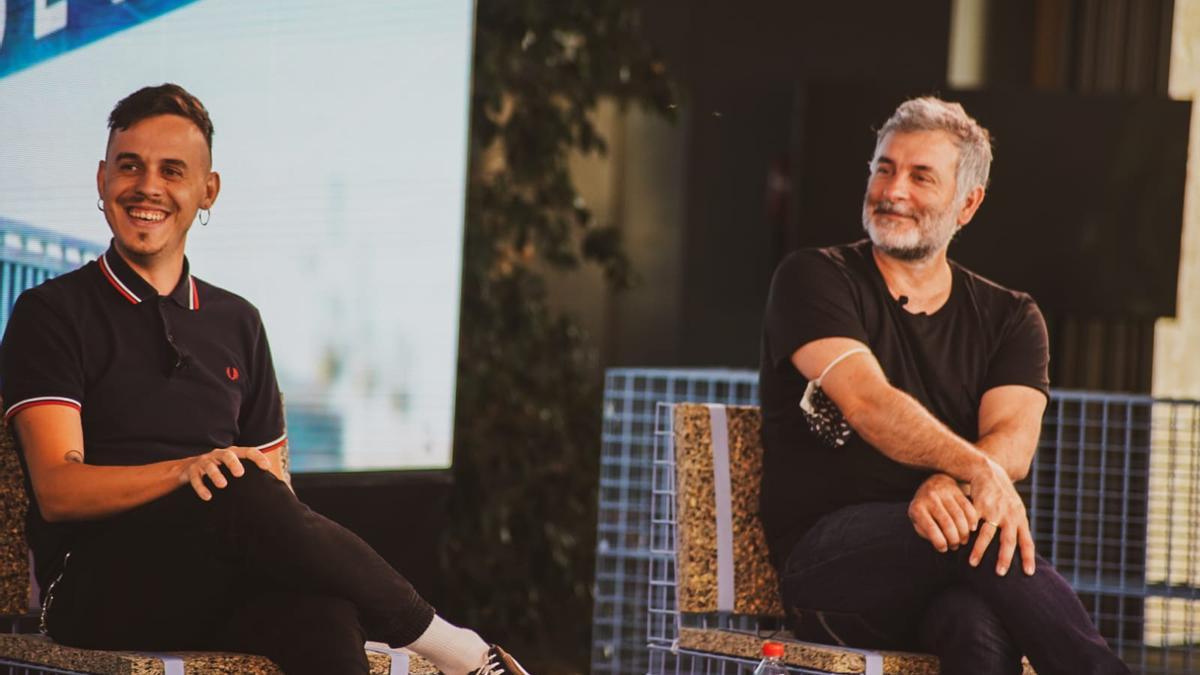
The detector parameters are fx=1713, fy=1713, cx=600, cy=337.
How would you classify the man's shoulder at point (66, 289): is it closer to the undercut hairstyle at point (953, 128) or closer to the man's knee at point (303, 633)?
the man's knee at point (303, 633)

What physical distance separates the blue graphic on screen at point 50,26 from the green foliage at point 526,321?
1.91m

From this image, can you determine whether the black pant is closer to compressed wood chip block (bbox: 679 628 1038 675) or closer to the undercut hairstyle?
compressed wood chip block (bbox: 679 628 1038 675)

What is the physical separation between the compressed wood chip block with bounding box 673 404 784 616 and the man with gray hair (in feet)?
0.15

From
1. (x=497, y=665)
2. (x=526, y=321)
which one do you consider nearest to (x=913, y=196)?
(x=497, y=665)

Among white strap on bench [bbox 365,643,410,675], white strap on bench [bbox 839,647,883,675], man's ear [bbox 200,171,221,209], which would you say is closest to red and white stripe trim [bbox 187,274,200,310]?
man's ear [bbox 200,171,221,209]

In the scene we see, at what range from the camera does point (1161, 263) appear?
17.2ft

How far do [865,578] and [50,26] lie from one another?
1382mm

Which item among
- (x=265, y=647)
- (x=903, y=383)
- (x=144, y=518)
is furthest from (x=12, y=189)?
(x=903, y=383)

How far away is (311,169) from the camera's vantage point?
122 inches

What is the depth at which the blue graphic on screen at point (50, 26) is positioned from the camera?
7.57 feet

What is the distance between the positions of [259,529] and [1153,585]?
7.61 ft

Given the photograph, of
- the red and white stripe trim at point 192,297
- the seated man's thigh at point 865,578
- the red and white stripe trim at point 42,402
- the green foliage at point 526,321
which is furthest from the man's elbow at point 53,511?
the green foliage at point 526,321

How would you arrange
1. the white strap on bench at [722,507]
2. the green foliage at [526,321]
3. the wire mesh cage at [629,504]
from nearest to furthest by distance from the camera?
the white strap on bench at [722,507], the wire mesh cage at [629,504], the green foliage at [526,321]

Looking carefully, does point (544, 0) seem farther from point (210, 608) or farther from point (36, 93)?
point (210, 608)
